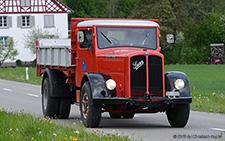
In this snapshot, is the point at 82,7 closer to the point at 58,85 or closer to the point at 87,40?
the point at 58,85

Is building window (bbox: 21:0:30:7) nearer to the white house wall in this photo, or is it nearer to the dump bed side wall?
the white house wall

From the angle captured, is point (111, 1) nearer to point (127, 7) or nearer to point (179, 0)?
point (127, 7)

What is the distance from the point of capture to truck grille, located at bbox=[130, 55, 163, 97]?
11.7 meters

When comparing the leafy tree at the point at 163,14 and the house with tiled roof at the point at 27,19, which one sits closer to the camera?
the leafy tree at the point at 163,14

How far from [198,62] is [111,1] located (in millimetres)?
50838

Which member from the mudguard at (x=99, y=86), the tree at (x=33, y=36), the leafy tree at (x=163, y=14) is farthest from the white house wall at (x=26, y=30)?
the mudguard at (x=99, y=86)

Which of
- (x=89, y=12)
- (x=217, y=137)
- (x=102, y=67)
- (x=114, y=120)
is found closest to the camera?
(x=217, y=137)

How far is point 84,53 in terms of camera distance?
13.4 meters

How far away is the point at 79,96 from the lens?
44.1 feet

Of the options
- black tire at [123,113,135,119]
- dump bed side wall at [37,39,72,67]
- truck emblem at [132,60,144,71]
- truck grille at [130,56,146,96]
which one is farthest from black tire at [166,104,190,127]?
dump bed side wall at [37,39,72,67]

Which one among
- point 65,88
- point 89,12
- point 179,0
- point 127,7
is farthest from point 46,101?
point 127,7

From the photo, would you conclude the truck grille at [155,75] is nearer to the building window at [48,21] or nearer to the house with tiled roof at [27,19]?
the house with tiled roof at [27,19]

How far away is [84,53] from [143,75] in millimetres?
2096

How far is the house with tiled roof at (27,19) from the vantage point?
81250 mm
